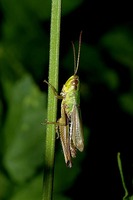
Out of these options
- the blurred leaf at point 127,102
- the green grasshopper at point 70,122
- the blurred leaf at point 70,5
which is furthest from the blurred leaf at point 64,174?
the blurred leaf at point 70,5

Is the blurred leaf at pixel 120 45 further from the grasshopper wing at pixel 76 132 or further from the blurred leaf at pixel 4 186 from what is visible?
the grasshopper wing at pixel 76 132

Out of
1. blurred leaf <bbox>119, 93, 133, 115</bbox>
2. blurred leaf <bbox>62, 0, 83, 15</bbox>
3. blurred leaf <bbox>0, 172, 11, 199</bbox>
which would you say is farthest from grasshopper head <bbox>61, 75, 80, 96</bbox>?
blurred leaf <bbox>119, 93, 133, 115</bbox>

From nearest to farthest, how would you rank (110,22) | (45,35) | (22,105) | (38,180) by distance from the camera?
1. (38,180)
2. (22,105)
3. (45,35)
4. (110,22)

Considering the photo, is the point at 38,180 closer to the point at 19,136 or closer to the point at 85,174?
the point at 19,136

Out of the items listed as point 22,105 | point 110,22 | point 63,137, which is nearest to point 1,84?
point 22,105

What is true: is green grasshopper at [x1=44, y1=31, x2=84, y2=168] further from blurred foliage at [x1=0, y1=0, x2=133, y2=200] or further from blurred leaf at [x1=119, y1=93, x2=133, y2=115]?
blurred leaf at [x1=119, y1=93, x2=133, y2=115]

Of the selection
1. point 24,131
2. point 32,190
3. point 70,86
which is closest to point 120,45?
point 24,131
